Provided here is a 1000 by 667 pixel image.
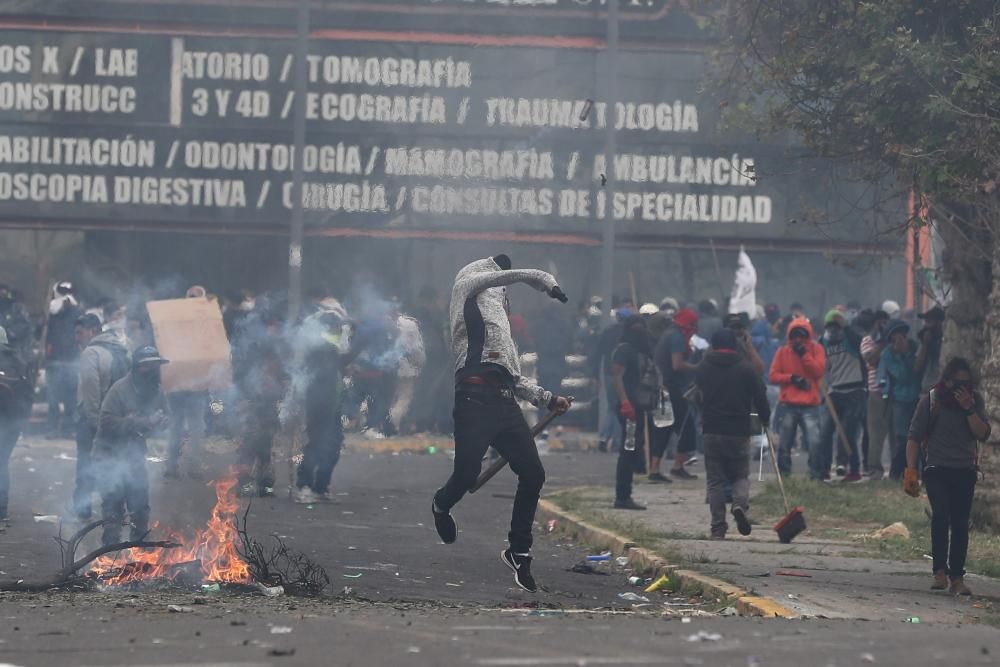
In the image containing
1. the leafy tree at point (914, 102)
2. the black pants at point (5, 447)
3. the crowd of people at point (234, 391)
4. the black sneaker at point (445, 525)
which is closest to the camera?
the black sneaker at point (445, 525)

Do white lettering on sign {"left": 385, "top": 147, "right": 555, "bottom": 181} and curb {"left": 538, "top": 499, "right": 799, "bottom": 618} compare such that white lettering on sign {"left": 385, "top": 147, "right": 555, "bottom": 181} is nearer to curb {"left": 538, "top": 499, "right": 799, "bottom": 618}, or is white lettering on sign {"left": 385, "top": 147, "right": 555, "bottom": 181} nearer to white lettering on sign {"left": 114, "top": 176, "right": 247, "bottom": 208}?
white lettering on sign {"left": 114, "top": 176, "right": 247, "bottom": 208}

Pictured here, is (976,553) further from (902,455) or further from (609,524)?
(902,455)

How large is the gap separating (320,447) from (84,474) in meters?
3.10

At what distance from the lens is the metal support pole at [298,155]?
956 inches

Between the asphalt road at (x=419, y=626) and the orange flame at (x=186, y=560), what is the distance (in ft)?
1.20

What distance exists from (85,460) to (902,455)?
806cm

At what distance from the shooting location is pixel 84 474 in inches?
509

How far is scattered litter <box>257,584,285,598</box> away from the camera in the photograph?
31.1 ft

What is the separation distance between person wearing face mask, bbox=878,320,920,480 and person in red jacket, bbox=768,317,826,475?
24.7 inches

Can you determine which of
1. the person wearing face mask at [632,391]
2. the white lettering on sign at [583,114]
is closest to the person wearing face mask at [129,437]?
the person wearing face mask at [632,391]

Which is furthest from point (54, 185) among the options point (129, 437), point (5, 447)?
point (129, 437)

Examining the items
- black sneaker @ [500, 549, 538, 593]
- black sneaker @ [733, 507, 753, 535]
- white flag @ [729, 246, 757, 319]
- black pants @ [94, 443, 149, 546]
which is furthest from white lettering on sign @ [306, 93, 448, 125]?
black sneaker @ [500, 549, 538, 593]

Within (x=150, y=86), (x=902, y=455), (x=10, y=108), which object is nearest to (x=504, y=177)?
(x=150, y=86)

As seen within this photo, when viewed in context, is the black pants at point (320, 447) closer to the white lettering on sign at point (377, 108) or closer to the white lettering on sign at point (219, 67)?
the white lettering on sign at point (377, 108)
